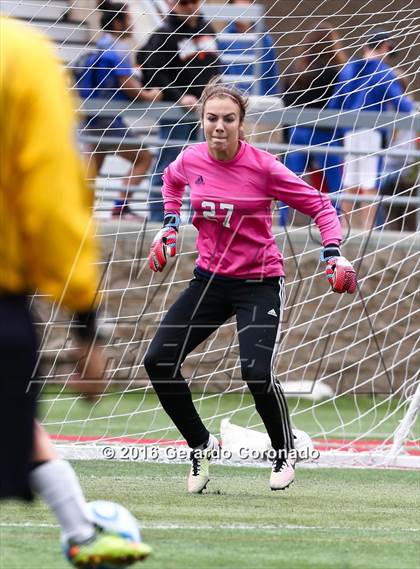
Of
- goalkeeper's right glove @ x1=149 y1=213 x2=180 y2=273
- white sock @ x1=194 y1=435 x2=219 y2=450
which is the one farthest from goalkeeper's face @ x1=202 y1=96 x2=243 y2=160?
white sock @ x1=194 y1=435 x2=219 y2=450

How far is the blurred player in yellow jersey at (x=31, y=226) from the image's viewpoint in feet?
10.7

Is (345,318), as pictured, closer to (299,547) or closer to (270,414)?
(270,414)

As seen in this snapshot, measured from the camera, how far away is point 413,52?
1002 centimetres

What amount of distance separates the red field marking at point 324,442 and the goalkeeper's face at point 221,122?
2.80 meters

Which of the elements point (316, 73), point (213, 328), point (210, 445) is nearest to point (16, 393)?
point (213, 328)

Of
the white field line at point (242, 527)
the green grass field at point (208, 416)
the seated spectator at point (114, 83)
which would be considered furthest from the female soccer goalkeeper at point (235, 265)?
the seated spectator at point (114, 83)

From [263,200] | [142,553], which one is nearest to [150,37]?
[263,200]

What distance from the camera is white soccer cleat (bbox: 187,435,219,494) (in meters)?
6.77

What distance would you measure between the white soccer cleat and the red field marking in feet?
6.56

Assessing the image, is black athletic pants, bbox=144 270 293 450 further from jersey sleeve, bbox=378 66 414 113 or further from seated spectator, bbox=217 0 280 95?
seated spectator, bbox=217 0 280 95

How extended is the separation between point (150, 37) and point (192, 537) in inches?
228

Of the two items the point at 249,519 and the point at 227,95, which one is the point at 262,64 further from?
the point at 249,519

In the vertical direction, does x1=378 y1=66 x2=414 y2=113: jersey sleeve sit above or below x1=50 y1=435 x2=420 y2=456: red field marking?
above

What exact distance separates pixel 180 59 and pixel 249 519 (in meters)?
4.86
